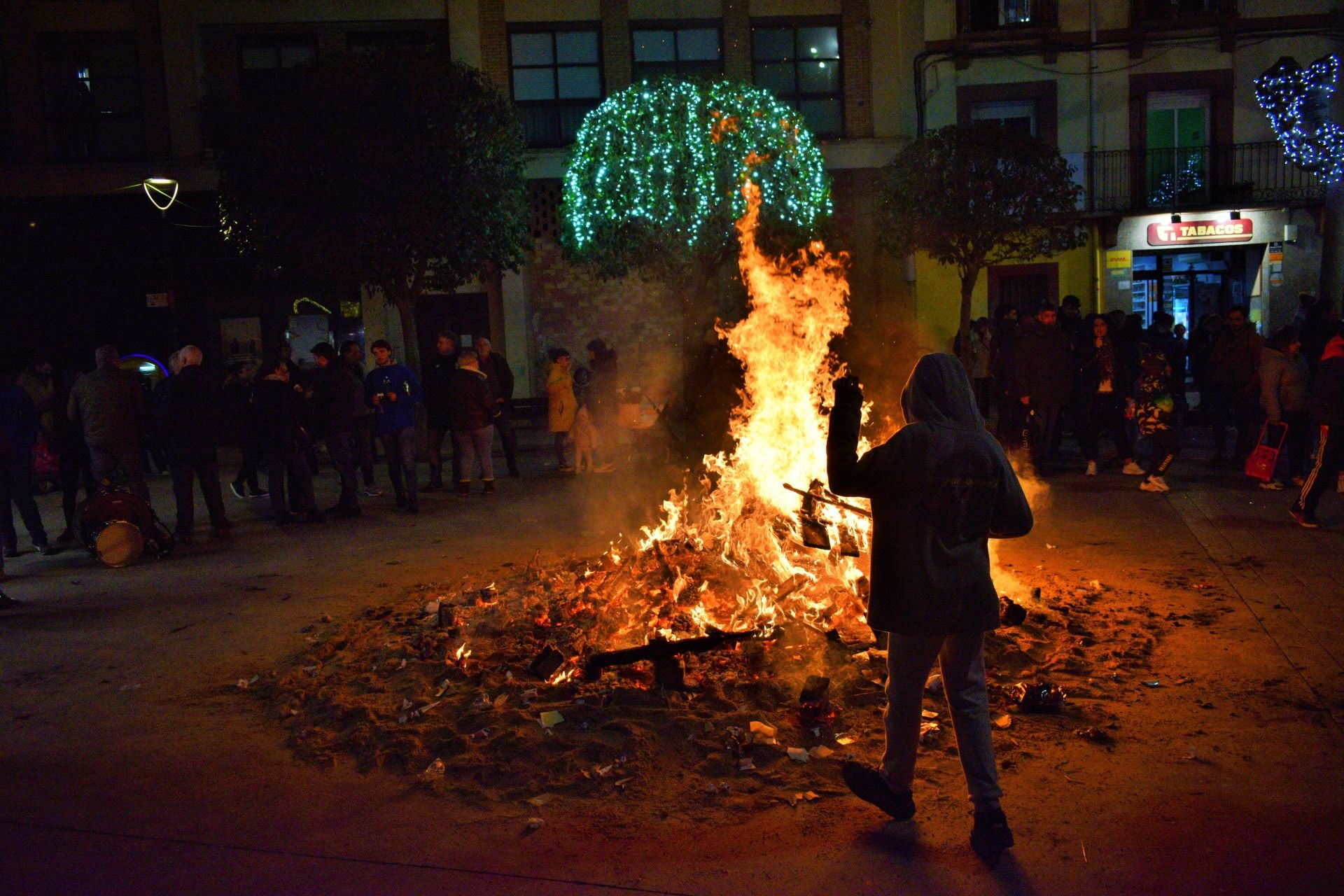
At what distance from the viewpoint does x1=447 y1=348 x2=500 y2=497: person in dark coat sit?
1211cm

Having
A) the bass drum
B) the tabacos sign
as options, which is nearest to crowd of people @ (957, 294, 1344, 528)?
the tabacos sign

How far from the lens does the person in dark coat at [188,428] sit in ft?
34.3

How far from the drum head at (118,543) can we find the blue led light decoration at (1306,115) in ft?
59.4

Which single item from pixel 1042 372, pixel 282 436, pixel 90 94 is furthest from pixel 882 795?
Result: pixel 90 94

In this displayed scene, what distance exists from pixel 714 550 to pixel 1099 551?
3483 mm

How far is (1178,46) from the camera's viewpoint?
22.4 meters

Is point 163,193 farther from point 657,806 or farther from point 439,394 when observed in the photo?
point 657,806

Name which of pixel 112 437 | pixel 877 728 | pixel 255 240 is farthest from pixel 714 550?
pixel 255 240

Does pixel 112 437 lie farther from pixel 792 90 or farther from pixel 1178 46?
pixel 1178 46

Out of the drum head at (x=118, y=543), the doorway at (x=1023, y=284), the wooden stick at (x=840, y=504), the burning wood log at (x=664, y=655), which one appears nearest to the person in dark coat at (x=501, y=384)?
the drum head at (x=118, y=543)

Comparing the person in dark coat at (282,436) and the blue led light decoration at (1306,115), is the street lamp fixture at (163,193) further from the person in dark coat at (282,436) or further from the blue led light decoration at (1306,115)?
the blue led light decoration at (1306,115)

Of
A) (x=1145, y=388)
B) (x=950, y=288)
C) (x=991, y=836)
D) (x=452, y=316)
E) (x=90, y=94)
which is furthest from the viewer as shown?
(x=452, y=316)

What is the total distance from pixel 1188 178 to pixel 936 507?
22142 mm

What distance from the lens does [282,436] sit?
11.2m
